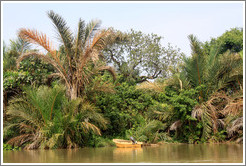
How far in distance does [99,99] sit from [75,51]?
300 centimetres

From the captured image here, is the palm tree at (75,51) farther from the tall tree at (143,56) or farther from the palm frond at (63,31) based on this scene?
the tall tree at (143,56)

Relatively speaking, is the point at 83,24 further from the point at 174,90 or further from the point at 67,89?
the point at 174,90

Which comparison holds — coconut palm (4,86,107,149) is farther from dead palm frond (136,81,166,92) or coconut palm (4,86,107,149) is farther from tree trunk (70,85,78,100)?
dead palm frond (136,81,166,92)

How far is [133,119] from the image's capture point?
15.7m

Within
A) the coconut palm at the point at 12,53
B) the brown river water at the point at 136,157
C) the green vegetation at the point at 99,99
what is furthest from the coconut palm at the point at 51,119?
the coconut palm at the point at 12,53

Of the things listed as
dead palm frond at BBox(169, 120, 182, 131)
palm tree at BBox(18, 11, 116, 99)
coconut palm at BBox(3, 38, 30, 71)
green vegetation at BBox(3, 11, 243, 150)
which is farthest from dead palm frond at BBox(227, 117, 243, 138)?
coconut palm at BBox(3, 38, 30, 71)

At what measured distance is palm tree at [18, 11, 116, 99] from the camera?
43.0 feet

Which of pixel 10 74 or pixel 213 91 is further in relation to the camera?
pixel 213 91

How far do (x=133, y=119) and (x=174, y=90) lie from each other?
2.66 meters

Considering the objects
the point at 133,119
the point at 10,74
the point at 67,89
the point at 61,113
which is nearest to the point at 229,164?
the point at 61,113

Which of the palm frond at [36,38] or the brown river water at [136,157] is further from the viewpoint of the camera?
the palm frond at [36,38]

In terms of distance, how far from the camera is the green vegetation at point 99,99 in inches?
492

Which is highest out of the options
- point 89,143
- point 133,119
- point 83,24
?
point 83,24

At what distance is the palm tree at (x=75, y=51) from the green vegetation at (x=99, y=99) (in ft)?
0.13
